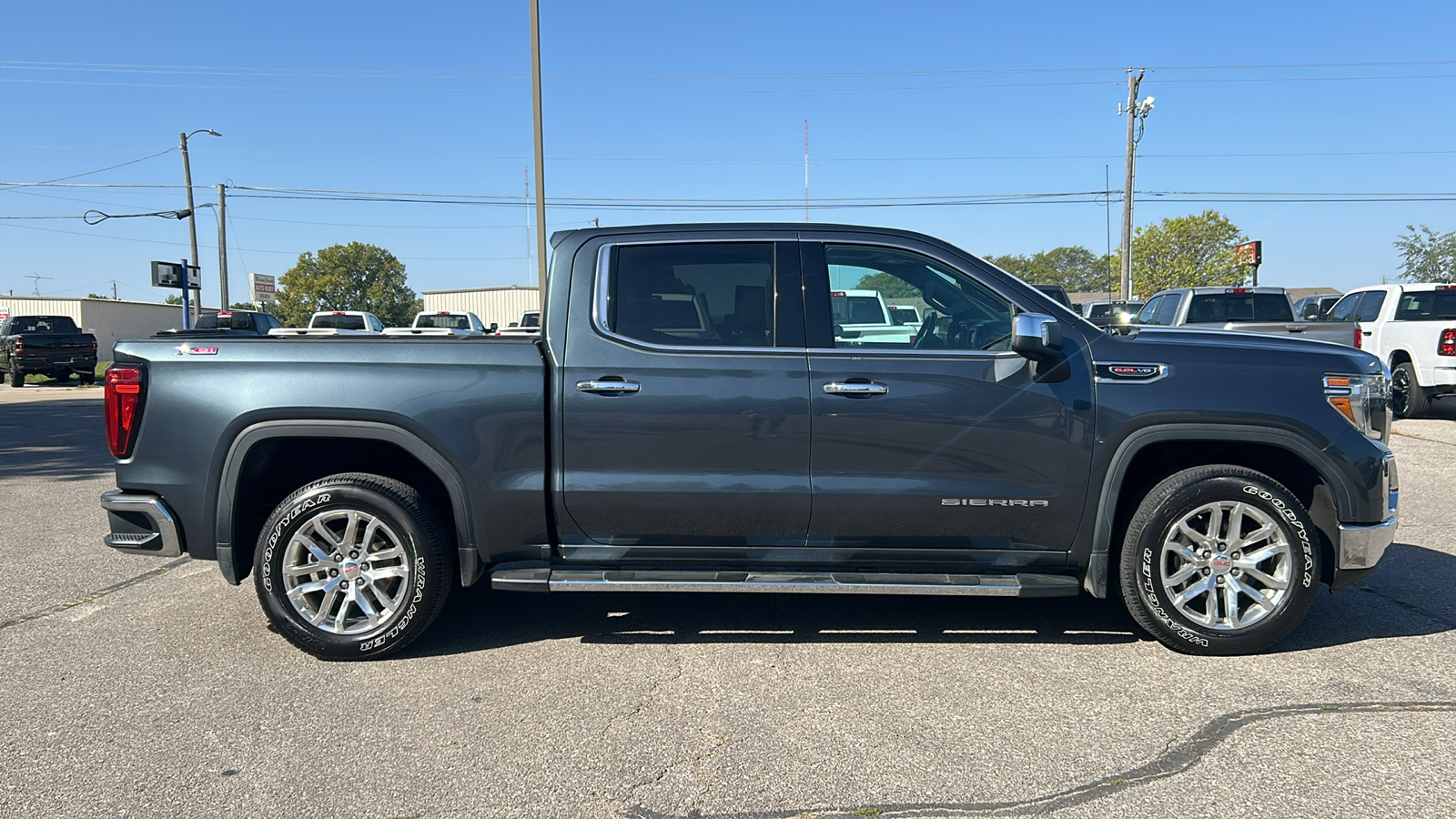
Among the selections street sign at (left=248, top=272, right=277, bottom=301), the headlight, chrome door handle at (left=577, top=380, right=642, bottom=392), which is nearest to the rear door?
chrome door handle at (left=577, top=380, right=642, bottom=392)

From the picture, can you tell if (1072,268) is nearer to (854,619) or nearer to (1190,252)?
(1190,252)

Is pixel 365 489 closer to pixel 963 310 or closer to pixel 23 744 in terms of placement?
pixel 23 744

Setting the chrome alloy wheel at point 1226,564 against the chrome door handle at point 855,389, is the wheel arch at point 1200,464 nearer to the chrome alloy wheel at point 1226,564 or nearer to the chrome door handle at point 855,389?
the chrome alloy wheel at point 1226,564

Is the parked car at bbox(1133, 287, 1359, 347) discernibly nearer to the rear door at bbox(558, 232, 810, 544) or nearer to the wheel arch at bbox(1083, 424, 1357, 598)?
the wheel arch at bbox(1083, 424, 1357, 598)

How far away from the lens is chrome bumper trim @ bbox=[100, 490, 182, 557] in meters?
4.23

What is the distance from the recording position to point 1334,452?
4082 millimetres

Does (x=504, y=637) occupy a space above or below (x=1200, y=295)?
A: below

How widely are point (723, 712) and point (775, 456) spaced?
3.59ft

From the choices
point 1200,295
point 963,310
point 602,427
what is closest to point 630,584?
point 602,427

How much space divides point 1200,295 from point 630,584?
12946 millimetres

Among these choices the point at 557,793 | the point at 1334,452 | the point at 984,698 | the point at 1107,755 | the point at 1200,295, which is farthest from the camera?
the point at 1200,295

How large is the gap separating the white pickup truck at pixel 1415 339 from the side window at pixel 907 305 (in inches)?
442

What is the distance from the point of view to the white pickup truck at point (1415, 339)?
12.5 meters

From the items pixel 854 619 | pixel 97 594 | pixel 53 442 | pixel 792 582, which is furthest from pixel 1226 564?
pixel 53 442
